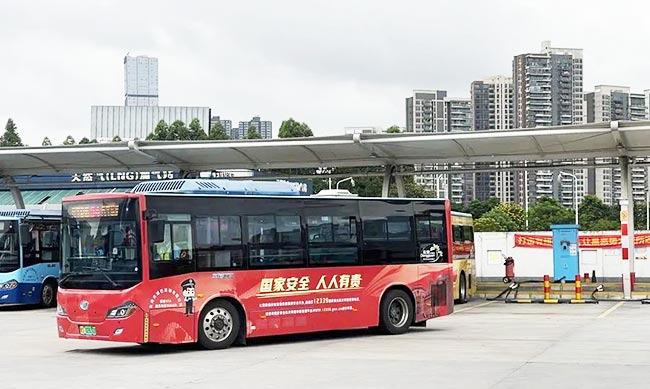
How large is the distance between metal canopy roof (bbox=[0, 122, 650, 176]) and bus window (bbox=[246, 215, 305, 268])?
390 inches

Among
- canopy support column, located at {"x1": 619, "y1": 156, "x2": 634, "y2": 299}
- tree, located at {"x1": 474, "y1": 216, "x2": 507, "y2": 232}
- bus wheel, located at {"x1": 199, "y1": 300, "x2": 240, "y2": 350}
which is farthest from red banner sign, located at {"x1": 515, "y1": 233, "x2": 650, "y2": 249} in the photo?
bus wheel, located at {"x1": 199, "y1": 300, "x2": 240, "y2": 350}

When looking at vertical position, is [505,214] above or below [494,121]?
below

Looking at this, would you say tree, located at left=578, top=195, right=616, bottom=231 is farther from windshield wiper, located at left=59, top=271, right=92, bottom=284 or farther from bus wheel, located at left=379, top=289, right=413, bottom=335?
windshield wiper, located at left=59, top=271, right=92, bottom=284

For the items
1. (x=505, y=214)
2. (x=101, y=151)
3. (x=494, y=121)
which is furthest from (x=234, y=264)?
(x=494, y=121)

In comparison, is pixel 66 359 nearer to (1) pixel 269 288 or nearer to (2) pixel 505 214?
(1) pixel 269 288

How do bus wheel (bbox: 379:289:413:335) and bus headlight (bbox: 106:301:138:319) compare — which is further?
bus wheel (bbox: 379:289:413:335)

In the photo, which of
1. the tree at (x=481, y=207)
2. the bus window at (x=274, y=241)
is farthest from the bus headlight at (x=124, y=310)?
A: the tree at (x=481, y=207)

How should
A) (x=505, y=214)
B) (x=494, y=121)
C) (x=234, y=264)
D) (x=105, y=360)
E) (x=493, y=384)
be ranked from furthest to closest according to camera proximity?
1. (x=494, y=121)
2. (x=505, y=214)
3. (x=234, y=264)
4. (x=105, y=360)
5. (x=493, y=384)

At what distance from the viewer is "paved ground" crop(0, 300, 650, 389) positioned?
478 inches

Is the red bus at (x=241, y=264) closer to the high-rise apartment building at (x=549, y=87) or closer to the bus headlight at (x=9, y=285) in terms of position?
the bus headlight at (x=9, y=285)

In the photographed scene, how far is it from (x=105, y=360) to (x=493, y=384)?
642 cm

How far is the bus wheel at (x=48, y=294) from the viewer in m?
29.8

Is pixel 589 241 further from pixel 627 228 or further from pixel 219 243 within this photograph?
pixel 219 243

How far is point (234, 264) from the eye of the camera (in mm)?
17141
